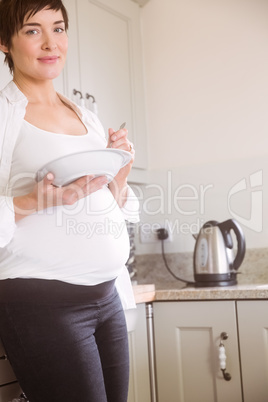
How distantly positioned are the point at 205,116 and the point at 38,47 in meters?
1.34

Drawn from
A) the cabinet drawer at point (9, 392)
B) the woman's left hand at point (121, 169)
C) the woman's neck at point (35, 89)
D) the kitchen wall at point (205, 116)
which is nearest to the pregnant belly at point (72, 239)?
the woman's left hand at point (121, 169)

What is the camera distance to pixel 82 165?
1.08 meters

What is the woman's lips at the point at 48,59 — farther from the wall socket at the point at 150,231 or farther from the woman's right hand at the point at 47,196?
the wall socket at the point at 150,231

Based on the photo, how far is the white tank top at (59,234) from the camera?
3.46ft

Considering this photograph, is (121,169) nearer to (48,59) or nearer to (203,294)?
(48,59)

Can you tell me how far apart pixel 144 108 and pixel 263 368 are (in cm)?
130

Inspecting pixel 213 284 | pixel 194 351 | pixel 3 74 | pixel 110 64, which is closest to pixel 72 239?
pixel 3 74

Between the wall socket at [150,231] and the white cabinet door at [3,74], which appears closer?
the white cabinet door at [3,74]

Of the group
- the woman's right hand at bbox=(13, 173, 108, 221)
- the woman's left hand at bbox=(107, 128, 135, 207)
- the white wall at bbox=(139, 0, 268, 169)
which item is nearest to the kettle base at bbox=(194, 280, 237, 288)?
the white wall at bbox=(139, 0, 268, 169)

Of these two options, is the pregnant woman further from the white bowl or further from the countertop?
the countertop

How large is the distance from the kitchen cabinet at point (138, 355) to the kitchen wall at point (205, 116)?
594mm

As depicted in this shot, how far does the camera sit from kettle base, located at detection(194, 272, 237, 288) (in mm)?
2072

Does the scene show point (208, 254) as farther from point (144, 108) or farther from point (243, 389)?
point (144, 108)

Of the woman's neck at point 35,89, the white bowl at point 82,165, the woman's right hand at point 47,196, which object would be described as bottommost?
the woman's right hand at point 47,196
